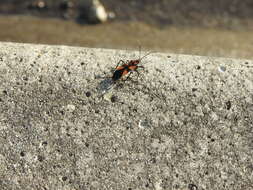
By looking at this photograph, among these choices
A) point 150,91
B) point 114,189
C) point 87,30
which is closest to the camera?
point 114,189

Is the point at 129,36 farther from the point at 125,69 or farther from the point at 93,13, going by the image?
the point at 125,69

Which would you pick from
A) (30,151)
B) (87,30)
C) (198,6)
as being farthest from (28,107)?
(198,6)

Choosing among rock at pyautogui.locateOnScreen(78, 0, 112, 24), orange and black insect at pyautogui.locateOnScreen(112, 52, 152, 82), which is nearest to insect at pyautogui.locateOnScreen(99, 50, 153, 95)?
orange and black insect at pyautogui.locateOnScreen(112, 52, 152, 82)

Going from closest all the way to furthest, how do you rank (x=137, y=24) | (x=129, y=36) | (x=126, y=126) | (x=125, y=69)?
(x=126, y=126)
(x=125, y=69)
(x=129, y=36)
(x=137, y=24)

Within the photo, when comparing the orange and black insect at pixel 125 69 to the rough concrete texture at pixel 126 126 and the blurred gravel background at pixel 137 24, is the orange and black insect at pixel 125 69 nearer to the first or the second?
the rough concrete texture at pixel 126 126

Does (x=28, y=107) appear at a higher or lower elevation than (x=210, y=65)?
lower

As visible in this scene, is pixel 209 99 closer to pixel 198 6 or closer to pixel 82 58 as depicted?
pixel 82 58

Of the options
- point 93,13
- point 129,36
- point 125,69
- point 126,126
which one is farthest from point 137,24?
point 126,126

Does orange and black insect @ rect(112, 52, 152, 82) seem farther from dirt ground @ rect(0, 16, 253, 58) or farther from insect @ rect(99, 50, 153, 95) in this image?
dirt ground @ rect(0, 16, 253, 58)
